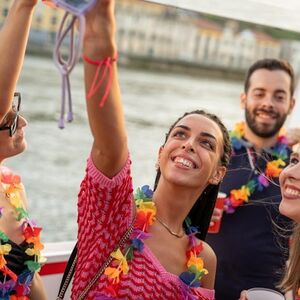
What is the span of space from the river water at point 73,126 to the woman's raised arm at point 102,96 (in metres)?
10.7

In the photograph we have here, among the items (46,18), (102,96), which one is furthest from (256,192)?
(102,96)

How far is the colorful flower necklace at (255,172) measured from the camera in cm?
226

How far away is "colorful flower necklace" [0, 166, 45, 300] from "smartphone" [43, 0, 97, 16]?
2.87 feet

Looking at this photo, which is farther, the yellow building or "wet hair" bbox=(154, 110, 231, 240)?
"wet hair" bbox=(154, 110, 231, 240)

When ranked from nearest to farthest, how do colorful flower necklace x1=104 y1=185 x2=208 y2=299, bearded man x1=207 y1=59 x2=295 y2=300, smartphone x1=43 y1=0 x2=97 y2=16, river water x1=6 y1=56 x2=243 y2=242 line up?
smartphone x1=43 y1=0 x2=97 y2=16, colorful flower necklace x1=104 y1=185 x2=208 y2=299, bearded man x1=207 y1=59 x2=295 y2=300, river water x1=6 y1=56 x2=243 y2=242

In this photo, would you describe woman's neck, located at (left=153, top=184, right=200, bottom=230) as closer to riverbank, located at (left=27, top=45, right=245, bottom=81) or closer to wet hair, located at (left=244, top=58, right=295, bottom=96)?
wet hair, located at (left=244, top=58, right=295, bottom=96)

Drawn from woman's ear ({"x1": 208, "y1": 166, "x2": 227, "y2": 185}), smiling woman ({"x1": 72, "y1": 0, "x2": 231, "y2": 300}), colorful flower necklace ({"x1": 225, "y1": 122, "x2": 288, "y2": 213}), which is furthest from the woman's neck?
colorful flower necklace ({"x1": 225, "y1": 122, "x2": 288, "y2": 213})

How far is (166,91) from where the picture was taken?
22141 millimetres

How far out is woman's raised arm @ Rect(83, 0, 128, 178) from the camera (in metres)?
0.92

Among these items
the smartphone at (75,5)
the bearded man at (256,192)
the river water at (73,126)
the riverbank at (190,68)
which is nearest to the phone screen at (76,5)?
the smartphone at (75,5)

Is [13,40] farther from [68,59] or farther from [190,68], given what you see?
[190,68]

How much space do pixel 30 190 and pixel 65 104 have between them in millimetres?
12847

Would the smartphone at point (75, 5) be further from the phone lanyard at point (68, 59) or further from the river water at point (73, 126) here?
the river water at point (73, 126)

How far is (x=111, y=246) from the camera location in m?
1.26
